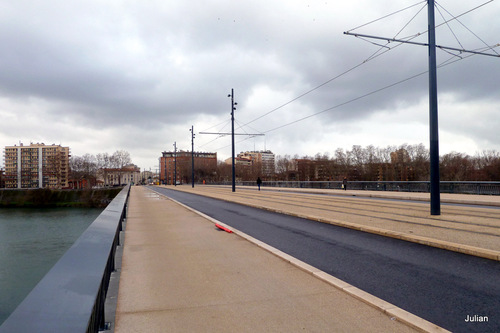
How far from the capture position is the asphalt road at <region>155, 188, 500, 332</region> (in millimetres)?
3580

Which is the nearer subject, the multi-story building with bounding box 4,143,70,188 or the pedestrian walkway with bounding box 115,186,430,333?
the pedestrian walkway with bounding box 115,186,430,333

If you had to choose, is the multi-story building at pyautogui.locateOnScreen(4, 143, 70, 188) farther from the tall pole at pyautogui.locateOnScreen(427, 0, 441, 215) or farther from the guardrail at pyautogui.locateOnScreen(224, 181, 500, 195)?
the tall pole at pyautogui.locateOnScreen(427, 0, 441, 215)

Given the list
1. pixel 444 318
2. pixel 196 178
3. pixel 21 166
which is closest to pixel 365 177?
pixel 196 178

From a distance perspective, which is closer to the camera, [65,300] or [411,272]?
[65,300]

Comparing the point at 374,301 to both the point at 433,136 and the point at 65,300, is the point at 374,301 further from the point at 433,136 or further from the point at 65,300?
the point at 433,136

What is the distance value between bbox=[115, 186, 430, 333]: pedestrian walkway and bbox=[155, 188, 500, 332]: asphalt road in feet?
1.69

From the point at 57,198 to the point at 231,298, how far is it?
8689cm

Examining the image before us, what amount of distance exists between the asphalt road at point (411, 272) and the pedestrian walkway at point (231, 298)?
51 cm

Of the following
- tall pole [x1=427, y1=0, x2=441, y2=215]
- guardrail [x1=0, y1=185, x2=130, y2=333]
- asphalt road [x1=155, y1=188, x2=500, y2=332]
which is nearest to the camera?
guardrail [x1=0, y1=185, x2=130, y2=333]

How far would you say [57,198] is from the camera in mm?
78125

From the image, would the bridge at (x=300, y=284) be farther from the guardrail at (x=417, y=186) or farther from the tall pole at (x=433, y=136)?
the guardrail at (x=417, y=186)

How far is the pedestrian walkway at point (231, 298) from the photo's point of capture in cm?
326

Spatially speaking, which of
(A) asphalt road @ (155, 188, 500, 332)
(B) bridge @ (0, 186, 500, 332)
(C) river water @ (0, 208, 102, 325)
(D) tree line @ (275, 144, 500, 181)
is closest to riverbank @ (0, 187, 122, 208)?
(C) river water @ (0, 208, 102, 325)

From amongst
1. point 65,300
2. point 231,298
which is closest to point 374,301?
point 231,298
